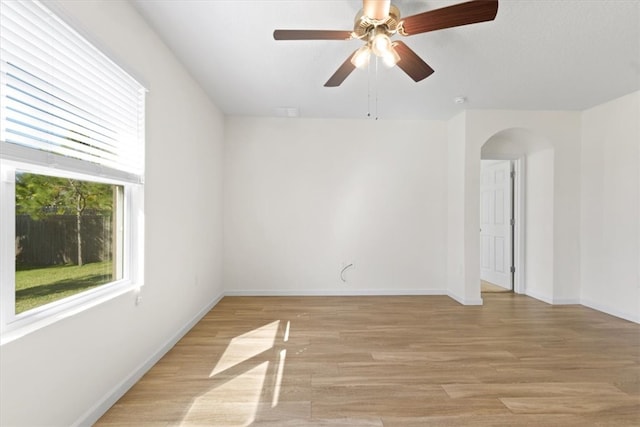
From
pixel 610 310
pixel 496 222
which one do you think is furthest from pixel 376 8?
pixel 496 222

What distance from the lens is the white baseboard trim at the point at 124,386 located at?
5.51ft

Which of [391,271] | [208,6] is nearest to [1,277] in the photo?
[208,6]

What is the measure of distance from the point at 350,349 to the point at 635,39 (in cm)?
347

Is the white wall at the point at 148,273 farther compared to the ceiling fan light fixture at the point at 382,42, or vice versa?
the ceiling fan light fixture at the point at 382,42

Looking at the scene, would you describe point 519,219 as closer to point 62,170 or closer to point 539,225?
point 539,225

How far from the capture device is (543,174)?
4.33m

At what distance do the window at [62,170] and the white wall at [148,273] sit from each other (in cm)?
12

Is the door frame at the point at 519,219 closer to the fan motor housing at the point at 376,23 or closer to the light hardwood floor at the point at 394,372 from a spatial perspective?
the light hardwood floor at the point at 394,372

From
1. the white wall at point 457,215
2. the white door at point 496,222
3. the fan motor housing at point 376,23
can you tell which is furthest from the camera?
the white door at point 496,222

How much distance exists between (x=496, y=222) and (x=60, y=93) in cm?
577

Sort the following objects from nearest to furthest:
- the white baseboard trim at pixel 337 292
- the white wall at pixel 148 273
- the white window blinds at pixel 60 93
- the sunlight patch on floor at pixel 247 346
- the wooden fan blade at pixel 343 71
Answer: the white window blinds at pixel 60 93, the white wall at pixel 148 273, the wooden fan blade at pixel 343 71, the sunlight patch on floor at pixel 247 346, the white baseboard trim at pixel 337 292

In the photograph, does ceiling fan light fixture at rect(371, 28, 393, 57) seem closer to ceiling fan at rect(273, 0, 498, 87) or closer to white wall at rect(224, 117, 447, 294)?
ceiling fan at rect(273, 0, 498, 87)

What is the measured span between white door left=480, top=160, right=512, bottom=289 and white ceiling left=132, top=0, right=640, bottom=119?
4.58ft

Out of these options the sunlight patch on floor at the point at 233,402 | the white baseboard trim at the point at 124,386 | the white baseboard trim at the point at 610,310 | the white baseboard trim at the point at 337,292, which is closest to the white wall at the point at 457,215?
the white baseboard trim at the point at 337,292
